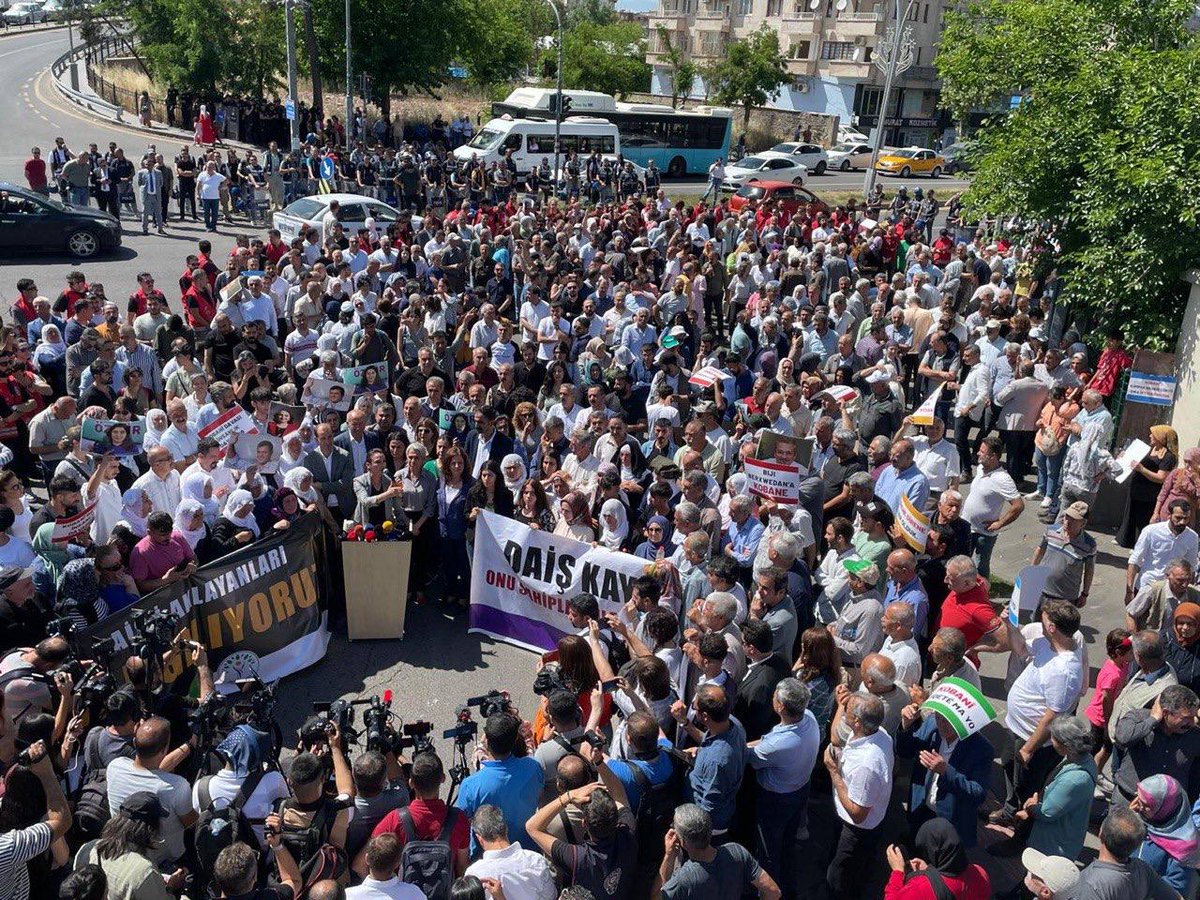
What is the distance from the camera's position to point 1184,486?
8992mm

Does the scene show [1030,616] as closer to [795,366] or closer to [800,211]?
[795,366]

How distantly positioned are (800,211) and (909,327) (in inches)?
352

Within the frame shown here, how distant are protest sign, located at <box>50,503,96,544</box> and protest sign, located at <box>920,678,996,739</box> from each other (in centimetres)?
596

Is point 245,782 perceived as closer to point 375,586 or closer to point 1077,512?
point 375,586

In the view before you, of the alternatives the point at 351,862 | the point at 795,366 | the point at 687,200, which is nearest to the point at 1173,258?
the point at 795,366

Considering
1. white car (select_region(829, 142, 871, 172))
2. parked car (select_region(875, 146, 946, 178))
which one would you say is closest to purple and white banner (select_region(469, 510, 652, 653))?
white car (select_region(829, 142, 871, 172))

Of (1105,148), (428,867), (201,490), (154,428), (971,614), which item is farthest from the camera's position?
(1105,148)

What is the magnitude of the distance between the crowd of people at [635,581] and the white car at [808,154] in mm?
32583

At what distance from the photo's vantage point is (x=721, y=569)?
21.8 feet

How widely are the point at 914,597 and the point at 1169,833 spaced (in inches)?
79.1

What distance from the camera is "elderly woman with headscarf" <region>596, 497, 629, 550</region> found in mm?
8359

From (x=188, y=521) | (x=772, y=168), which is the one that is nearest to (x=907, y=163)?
(x=772, y=168)

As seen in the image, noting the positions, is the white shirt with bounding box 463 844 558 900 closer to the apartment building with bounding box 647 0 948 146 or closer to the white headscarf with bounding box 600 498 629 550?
the white headscarf with bounding box 600 498 629 550

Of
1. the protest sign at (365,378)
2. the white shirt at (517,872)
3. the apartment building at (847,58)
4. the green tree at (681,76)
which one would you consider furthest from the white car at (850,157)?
the white shirt at (517,872)
